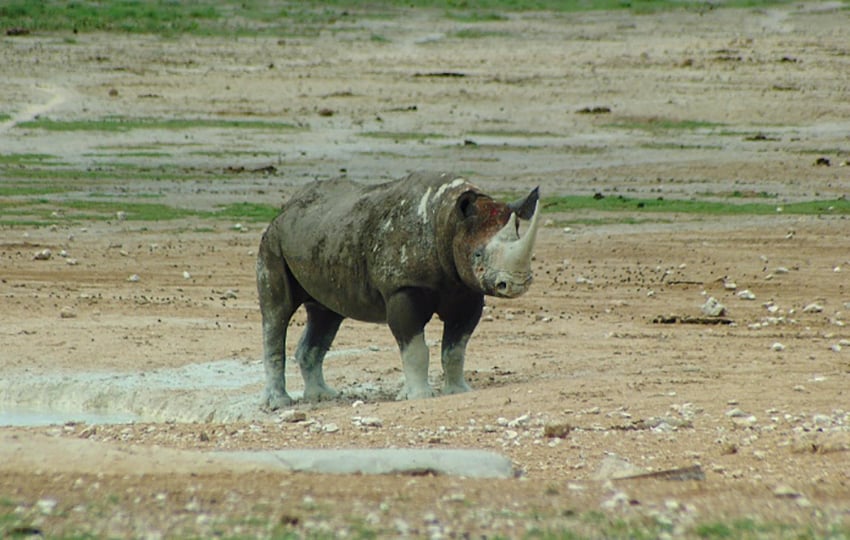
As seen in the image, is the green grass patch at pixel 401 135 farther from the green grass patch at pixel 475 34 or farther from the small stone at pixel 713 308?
the small stone at pixel 713 308

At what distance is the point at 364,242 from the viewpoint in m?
11.2

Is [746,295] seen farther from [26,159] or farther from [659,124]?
[26,159]

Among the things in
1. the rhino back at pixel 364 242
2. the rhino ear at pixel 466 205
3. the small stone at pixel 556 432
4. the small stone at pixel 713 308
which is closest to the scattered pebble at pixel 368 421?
the small stone at pixel 556 432

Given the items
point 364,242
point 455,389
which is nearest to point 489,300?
point 455,389

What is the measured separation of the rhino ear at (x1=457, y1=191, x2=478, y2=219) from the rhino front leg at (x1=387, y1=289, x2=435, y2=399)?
0.58 meters

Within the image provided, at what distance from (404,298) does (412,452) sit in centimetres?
327

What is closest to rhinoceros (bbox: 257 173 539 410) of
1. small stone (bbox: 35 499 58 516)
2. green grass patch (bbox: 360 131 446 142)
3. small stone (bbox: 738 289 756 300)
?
small stone (bbox: 35 499 58 516)

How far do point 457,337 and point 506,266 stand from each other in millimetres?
801

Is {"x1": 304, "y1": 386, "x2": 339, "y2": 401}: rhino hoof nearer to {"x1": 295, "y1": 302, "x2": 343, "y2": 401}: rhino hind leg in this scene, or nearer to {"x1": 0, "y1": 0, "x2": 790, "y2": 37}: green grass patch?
{"x1": 295, "y1": 302, "x2": 343, "y2": 401}: rhino hind leg

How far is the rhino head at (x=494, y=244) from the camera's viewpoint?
10562 millimetres

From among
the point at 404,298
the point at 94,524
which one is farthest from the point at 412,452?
the point at 404,298

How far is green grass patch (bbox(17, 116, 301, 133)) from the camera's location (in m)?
27.5

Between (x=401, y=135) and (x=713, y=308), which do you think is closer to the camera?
(x=713, y=308)

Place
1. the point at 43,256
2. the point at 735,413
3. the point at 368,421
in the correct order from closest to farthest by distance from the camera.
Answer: the point at 735,413 → the point at 368,421 → the point at 43,256
